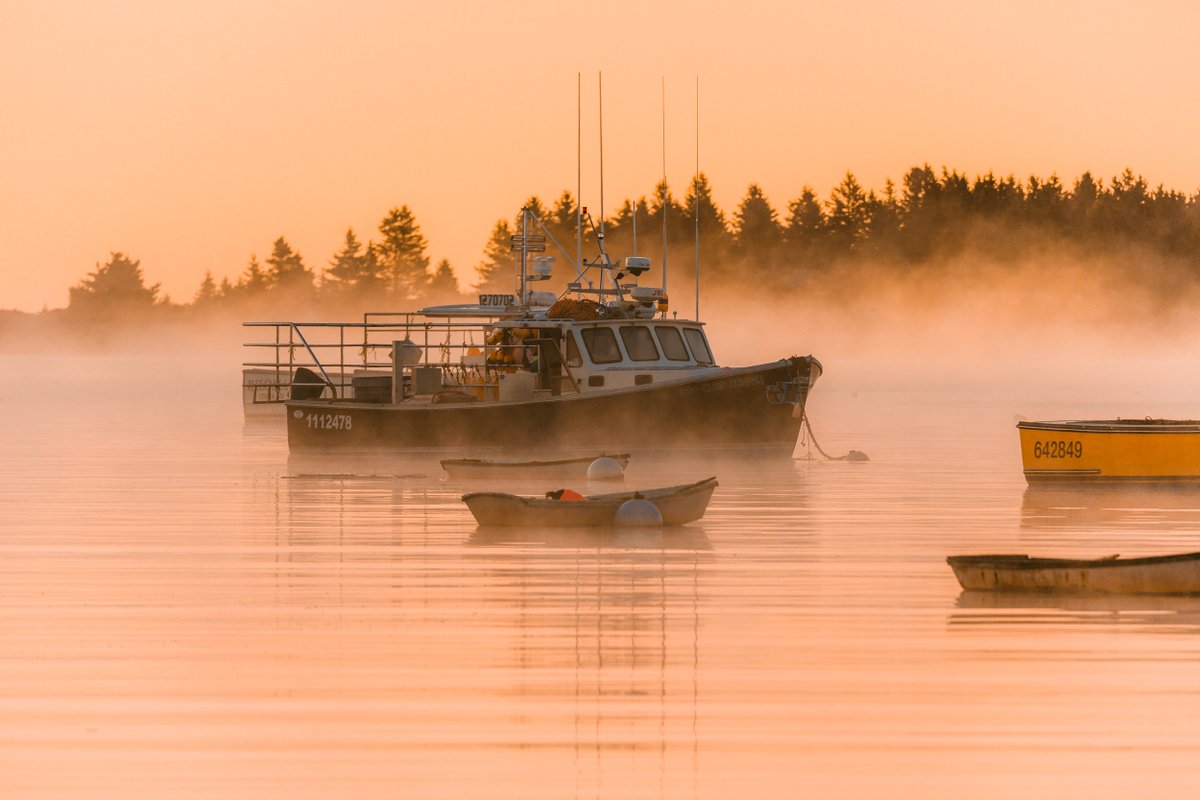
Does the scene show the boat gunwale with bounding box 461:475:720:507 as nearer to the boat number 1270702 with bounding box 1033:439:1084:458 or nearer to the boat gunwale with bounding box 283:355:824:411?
the boat number 1270702 with bounding box 1033:439:1084:458

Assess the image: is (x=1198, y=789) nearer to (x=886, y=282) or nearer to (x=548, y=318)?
(x=548, y=318)

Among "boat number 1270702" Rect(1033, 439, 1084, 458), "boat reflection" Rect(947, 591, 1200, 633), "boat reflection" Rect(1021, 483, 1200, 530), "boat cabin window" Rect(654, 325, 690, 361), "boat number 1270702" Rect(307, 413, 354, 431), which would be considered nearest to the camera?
"boat reflection" Rect(947, 591, 1200, 633)

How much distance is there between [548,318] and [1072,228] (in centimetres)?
13572

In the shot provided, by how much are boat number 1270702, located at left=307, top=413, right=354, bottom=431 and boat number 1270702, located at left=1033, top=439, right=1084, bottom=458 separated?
15.5 metres

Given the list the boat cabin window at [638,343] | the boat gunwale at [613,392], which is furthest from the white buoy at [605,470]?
the boat cabin window at [638,343]

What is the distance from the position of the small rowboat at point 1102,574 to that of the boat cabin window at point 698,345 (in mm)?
24035

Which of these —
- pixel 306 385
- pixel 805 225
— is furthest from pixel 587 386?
pixel 805 225

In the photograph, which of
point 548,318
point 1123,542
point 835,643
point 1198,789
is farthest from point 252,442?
point 1198,789

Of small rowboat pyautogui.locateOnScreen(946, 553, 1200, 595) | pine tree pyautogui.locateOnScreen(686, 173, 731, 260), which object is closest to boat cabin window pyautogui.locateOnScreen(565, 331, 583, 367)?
small rowboat pyautogui.locateOnScreen(946, 553, 1200, 595)

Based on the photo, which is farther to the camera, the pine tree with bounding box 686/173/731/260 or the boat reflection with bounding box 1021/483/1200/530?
→ the pine tree with bounding box 686/173/731/260

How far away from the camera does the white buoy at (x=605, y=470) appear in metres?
33.0

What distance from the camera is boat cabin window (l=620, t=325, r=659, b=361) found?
136ft

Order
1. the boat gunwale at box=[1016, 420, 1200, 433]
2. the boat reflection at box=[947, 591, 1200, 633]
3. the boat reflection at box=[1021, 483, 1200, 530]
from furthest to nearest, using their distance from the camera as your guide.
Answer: the boat gunwale at box=[1016, 420, 1200, 433] → the boat reflection at box=[1021, 483, 1200, 530] → the boat reflection at box=[947, 591, 1200, 633]

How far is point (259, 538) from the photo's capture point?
24938mm
